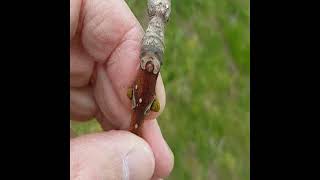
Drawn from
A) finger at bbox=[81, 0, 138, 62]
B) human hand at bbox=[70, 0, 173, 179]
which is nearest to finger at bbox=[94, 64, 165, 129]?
human hand at bbox=[70, 0, 173, 179]

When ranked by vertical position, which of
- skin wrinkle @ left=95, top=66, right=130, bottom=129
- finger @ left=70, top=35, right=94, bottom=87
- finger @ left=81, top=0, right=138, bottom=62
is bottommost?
skin wrinkle @ left=95, top=66, right=130, bottom=129

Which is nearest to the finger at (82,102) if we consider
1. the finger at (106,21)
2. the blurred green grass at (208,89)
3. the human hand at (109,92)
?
the human hand at (109,92)

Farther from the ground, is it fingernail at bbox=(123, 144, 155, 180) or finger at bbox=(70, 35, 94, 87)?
finger at bbox=(70, 35, 94, 87)

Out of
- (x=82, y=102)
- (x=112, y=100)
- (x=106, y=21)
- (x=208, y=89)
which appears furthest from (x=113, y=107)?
(x=208, y=89)

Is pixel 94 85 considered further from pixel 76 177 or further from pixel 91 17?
pixel 76 177

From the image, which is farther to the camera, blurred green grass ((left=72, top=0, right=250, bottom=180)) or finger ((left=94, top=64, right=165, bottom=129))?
blurred green grass ((left=72, top=0, right=250, bottom=180))

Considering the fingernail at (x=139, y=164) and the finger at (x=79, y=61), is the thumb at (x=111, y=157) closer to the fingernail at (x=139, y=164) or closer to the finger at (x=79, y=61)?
the fingernail at (x=139, y=164)

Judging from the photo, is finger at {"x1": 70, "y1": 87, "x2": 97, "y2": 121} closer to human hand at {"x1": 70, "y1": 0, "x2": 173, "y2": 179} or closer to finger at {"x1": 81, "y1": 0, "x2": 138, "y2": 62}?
human hand at {"x1": 70, "y1": 0, "x2": 173, "y2": 179}
